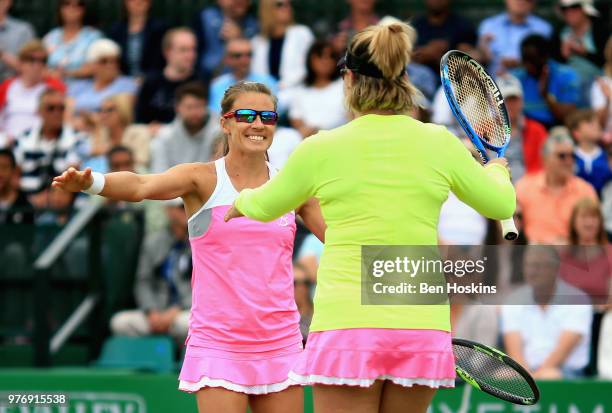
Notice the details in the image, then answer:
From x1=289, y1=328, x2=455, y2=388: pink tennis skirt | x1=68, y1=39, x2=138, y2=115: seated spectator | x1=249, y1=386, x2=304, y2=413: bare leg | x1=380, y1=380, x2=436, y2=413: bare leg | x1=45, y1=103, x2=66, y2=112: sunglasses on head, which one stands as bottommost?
x1=249, y1=386, x2=304, y2=413: bare leg

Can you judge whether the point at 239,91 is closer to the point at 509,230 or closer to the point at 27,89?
the point at 509,230

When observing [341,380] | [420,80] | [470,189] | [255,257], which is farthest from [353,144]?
[420,80]

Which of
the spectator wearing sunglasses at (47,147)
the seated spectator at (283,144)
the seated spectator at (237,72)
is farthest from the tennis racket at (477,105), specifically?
the spectator wearing sunglasses at (47,147)

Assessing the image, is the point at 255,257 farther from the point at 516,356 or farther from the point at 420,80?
the point at 420,80

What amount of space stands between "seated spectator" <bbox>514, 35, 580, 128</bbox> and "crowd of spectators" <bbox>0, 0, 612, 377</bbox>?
12 mm

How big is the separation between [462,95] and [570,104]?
5.58 m

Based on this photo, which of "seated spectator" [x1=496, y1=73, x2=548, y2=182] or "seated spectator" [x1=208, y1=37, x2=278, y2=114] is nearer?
"seated spectator" [x1=496, y1=73, x2=548, y2=182]

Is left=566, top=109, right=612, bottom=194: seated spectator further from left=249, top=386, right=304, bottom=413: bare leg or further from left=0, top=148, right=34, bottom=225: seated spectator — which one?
left=249, top=386, right=304, bottom=413: bare leg

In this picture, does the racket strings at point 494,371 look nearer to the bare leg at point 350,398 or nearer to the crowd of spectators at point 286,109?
the bare leg at point 350,398

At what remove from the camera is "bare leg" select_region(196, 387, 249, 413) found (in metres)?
5.40

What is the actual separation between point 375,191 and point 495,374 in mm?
1271

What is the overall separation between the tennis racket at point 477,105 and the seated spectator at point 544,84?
5289 millimetres

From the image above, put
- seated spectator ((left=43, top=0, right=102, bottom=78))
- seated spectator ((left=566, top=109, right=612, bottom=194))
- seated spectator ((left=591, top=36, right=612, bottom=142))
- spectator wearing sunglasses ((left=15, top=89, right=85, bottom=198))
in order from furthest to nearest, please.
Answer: seated spectator ((left=43, top=0, right=102, bottom=78))
spectator wearing sunglasses ((left=15, top=89, right=85, bottom=198))
seated spectator ((left=591, top=36, right=612, bottom=142))
seated spectator ((left=566, top=109, right=612, bottom=194))

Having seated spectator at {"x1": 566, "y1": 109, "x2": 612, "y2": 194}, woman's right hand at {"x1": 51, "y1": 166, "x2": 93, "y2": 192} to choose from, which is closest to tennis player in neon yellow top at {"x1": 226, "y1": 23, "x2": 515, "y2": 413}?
woman's right hand at {"x1": 51, "y1": 166, "x2": 93, "y2": 192}
